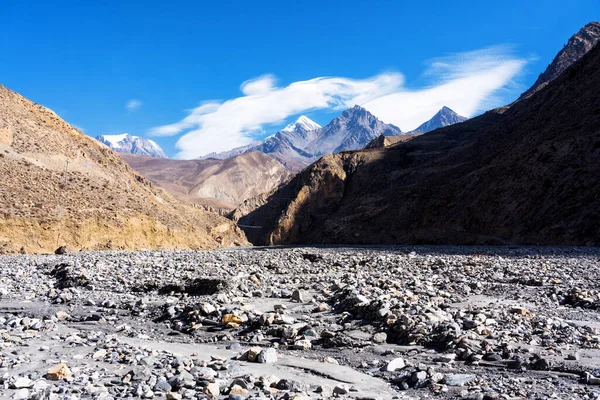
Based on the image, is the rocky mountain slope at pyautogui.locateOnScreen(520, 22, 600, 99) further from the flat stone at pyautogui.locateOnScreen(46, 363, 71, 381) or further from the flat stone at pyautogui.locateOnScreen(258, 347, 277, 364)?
the flat stone at pyautogui.locateOnScreen(46, 363, 71, 381)

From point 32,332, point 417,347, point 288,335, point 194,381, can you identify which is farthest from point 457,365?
point 32,332

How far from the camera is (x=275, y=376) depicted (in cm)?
652

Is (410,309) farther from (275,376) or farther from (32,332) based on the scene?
(32,332)

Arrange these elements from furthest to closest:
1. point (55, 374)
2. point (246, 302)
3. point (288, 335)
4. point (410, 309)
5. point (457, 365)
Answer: point (246, 302), point (410, 309), point (288, 335), point (457, 365), point (55, 374)

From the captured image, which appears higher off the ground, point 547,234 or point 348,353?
point 547,234

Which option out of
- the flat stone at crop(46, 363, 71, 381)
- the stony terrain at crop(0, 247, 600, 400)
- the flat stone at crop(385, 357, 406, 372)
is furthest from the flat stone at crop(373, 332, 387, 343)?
the flat stone at crop(46, 363, 71, 381)

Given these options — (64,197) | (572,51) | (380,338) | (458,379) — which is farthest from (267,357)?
(572,51)

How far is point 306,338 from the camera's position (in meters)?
8.81

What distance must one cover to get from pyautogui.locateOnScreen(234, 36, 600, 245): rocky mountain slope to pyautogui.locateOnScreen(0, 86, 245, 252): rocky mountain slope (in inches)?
995

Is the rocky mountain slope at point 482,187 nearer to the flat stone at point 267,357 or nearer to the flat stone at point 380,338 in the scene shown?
the flat stone at point 380,338

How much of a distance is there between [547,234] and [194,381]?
34340 mm

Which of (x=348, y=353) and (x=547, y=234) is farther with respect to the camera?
(x=547, y=234)

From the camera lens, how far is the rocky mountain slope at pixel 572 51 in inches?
4788

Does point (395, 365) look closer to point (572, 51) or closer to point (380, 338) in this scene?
point (380, 338)
